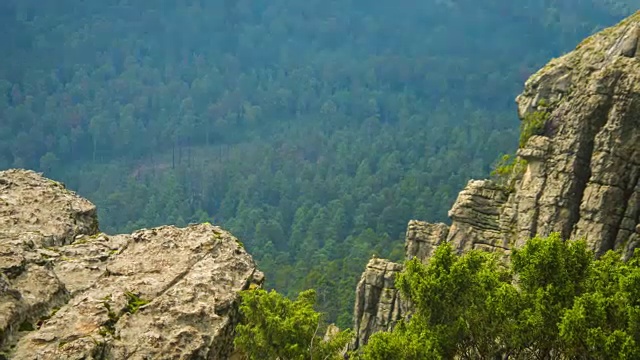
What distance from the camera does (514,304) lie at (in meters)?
24.1

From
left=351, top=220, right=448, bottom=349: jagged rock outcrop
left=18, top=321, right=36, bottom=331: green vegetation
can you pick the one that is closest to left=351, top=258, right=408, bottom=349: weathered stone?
left=351, top=220, right=448, bottom=349: jagged rock outcrop

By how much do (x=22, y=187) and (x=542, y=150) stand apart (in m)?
31.8

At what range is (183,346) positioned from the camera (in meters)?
20.5

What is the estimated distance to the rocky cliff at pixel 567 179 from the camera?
42375 millimetres

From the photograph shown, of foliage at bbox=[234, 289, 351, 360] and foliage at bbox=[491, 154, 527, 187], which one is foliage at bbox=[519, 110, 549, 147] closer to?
foliage at bbox=[491, 154, 527, 187]

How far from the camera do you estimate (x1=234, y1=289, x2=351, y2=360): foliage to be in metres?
22.3

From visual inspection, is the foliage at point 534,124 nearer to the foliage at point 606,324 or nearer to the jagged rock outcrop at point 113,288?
the foliage at point 606,324

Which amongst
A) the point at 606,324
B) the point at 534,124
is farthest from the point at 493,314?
the point at 534,124

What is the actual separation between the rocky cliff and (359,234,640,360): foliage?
17.1 metres

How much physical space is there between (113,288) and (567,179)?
31050mm

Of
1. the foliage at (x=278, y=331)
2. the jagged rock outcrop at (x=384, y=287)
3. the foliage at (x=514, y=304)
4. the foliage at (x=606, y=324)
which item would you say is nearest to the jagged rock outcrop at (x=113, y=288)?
the foliage at (x=278, y=331)

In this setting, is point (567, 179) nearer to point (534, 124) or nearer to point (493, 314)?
point (534, 124)

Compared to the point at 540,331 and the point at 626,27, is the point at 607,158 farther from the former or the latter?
the point at 540,331

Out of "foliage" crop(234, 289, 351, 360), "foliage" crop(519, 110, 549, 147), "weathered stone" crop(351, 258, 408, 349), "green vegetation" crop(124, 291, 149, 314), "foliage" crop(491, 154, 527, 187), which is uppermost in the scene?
"foliage" crop(519, 110, 549, 147)
